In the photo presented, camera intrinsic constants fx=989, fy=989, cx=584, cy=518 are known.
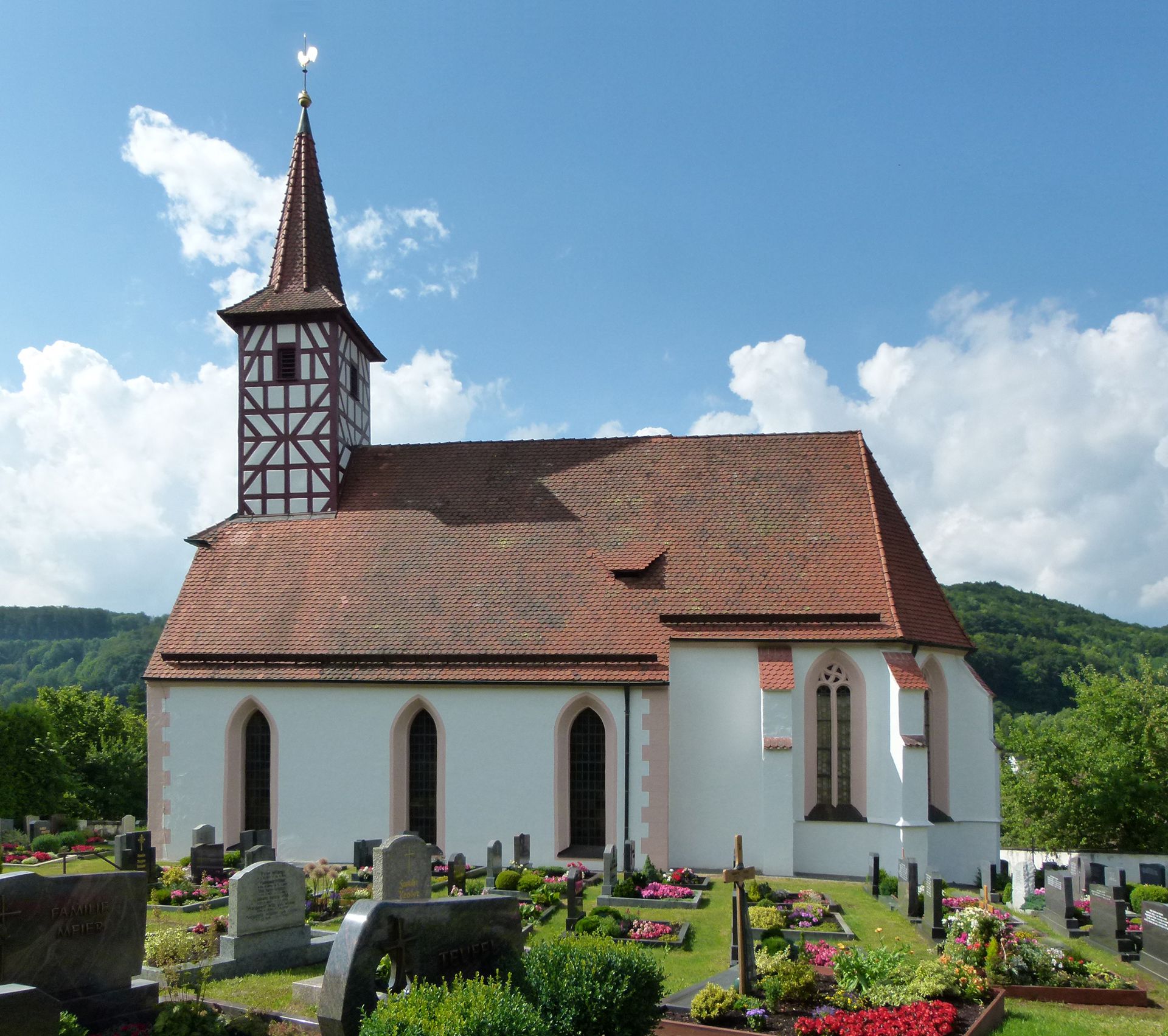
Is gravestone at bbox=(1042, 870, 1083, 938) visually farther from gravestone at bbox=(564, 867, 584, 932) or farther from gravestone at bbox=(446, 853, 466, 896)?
gravestone at bbox=(446, 853, 466, 896)

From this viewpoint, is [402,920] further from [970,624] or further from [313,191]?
[970,624]

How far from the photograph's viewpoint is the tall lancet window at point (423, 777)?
22.6 metres

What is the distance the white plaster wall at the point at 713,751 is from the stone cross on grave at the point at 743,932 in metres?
9.19

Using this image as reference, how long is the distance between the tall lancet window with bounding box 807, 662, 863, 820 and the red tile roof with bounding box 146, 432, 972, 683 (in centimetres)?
116

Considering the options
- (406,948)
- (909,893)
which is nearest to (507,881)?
(909,893)

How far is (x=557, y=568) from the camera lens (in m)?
23.7

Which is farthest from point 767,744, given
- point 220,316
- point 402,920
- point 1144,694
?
point 220,316

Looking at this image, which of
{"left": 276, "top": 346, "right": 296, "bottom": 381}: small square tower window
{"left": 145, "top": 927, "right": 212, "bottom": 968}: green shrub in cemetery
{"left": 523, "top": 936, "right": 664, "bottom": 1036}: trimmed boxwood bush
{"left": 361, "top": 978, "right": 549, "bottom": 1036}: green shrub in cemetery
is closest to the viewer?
{"left": 361, "top": 978, "right": 549, "bottom": 1036}: green shrub in cemetery

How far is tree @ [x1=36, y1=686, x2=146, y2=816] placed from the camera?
117 ft

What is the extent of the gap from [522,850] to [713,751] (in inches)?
184

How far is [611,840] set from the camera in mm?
21422

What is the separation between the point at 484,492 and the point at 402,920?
1601 centimetres

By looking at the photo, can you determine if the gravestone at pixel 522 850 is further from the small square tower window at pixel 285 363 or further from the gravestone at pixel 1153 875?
the small square tower window at pixel 285 363

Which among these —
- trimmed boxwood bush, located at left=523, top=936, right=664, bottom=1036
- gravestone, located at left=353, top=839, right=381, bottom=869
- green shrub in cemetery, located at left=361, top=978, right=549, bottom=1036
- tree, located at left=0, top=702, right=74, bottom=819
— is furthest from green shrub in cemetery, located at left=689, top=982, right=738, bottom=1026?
tree, located at left=0, top=702, right=74, bottom=819
